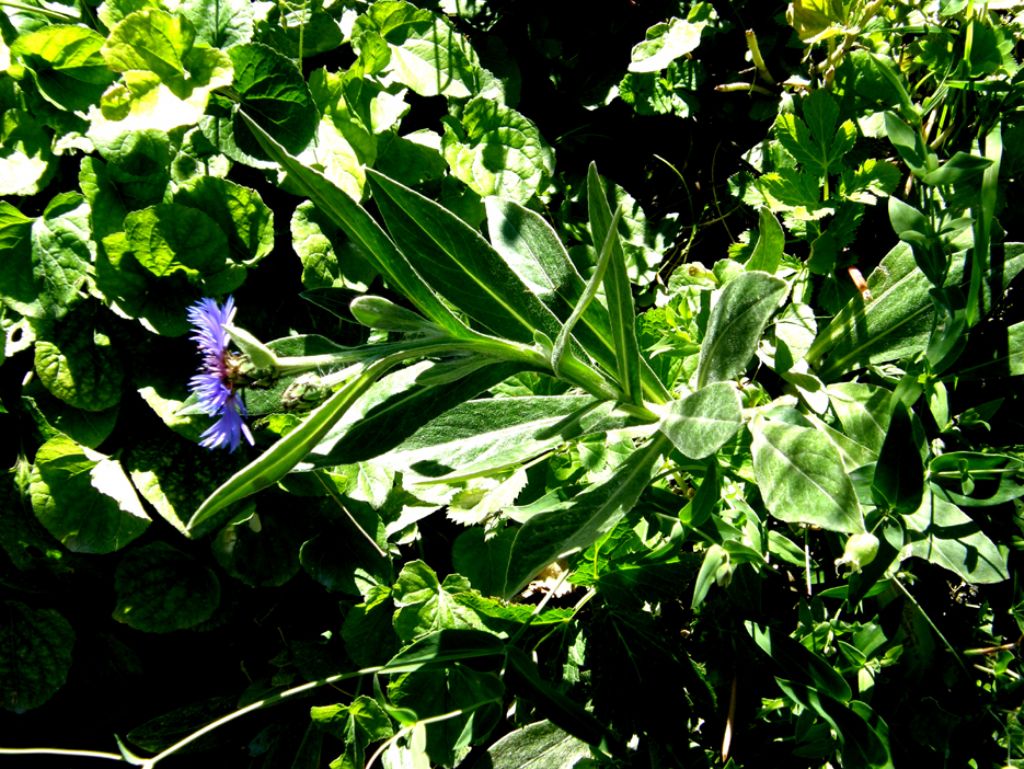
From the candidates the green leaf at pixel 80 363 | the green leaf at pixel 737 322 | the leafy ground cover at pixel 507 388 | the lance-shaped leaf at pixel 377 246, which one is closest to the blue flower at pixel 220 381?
the leafy ground cover at pixel 507 388

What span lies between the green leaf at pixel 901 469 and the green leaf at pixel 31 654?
1330mm

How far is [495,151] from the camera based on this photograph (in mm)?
1600

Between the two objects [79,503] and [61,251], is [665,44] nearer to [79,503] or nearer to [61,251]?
[61,251]

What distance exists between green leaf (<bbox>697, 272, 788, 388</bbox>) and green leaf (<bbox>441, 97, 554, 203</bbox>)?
25.4 inches

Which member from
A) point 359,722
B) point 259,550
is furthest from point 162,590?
point 359,722

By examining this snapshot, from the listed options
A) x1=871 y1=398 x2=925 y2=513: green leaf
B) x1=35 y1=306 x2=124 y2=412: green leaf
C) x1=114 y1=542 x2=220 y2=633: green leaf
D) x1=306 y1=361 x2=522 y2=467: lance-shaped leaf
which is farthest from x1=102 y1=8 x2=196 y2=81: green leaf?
x1=871 y1=398 x2=925 y2=513: green leaf

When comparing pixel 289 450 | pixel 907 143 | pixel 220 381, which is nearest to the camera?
pixel 289 450

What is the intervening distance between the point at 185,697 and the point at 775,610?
3.61 feet

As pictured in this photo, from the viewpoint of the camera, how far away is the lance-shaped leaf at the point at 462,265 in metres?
1.07

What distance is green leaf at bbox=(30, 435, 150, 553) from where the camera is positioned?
140cm

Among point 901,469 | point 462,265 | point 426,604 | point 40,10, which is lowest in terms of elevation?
point 426,604

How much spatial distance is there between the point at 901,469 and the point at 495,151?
93 centimetres

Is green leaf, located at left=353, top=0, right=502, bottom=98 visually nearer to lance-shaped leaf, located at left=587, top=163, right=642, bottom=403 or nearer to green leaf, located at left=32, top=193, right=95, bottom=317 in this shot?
green leaf, located at left=32, top=193, right=95, bottom=317

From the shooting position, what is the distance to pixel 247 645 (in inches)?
66.5
